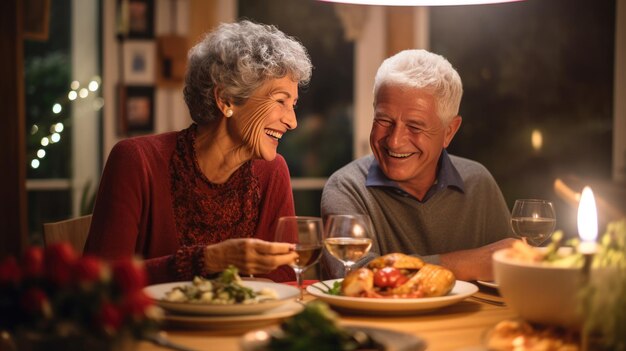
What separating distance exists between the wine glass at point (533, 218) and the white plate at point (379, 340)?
882mm

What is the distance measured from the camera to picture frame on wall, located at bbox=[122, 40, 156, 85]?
4.77 meters

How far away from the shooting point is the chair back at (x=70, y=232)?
6.72ft

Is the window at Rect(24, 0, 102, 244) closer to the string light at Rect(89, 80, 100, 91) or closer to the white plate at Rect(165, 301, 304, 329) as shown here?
the string light at Rect(89, 80, 100, 91)

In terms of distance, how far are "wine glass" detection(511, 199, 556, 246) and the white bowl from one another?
0.70 meters

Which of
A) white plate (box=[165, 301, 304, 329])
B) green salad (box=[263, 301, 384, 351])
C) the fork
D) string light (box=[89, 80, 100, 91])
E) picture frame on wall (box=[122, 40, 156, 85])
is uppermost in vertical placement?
picture frame on wall (box=[122, 40, 156, 85])

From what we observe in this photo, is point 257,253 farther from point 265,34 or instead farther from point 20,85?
point 20,85

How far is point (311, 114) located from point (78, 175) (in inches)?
63.1

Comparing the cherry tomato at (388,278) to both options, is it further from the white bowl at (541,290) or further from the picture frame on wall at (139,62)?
the picture frame on wall at (139,62)

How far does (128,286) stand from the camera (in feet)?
2.87

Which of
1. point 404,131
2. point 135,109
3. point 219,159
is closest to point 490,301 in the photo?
point 404,131

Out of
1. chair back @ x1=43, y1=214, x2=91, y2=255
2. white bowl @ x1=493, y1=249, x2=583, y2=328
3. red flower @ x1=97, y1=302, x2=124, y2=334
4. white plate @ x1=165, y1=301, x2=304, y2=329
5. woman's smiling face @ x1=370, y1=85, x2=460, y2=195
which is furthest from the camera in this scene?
woman's smiling face @ x1=370, y1=85, x2=460, y2=195

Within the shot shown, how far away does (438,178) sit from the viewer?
251 centimetres

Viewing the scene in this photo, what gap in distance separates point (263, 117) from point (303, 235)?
2.73 ft

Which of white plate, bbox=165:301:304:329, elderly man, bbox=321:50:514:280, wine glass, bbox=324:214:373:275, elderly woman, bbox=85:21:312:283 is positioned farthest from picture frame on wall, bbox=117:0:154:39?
white plate, bbox=165:301:304:329
